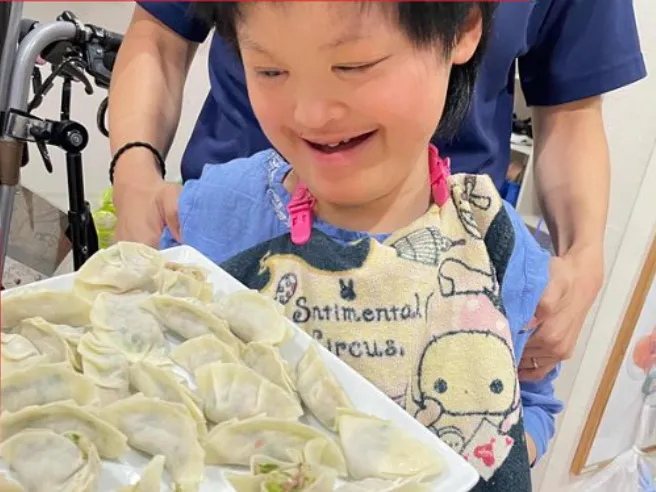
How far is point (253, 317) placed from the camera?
2.05ft

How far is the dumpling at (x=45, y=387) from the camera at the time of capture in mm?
495

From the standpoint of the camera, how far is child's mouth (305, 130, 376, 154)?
0.64 meters

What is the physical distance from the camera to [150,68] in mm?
1110

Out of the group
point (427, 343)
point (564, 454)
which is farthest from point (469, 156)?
point (564, 454)

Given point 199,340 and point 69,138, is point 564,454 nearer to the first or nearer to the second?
point 69,138

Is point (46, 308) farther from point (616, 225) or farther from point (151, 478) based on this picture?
point (616, 225)

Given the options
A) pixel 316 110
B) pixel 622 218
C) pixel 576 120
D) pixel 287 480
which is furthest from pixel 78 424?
pixel 622 218

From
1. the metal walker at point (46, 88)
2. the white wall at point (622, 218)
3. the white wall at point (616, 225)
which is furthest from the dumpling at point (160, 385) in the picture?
the white wall at point (622, 218)

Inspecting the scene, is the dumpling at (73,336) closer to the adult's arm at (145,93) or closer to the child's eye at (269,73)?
the child's eye at (269,73)

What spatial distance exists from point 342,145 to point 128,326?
0.22m

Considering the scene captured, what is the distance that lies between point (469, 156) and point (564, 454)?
1230 millimetres

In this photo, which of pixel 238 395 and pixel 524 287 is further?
pixel 524 287

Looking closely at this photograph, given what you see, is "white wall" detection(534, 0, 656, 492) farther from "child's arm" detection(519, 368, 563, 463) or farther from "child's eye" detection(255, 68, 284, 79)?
→ "child's eye" detection(255, 68, 284, 79)

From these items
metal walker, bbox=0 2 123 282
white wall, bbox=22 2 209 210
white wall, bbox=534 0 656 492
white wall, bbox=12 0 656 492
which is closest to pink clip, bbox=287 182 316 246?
metal walker, bbox=0 2 123 282
